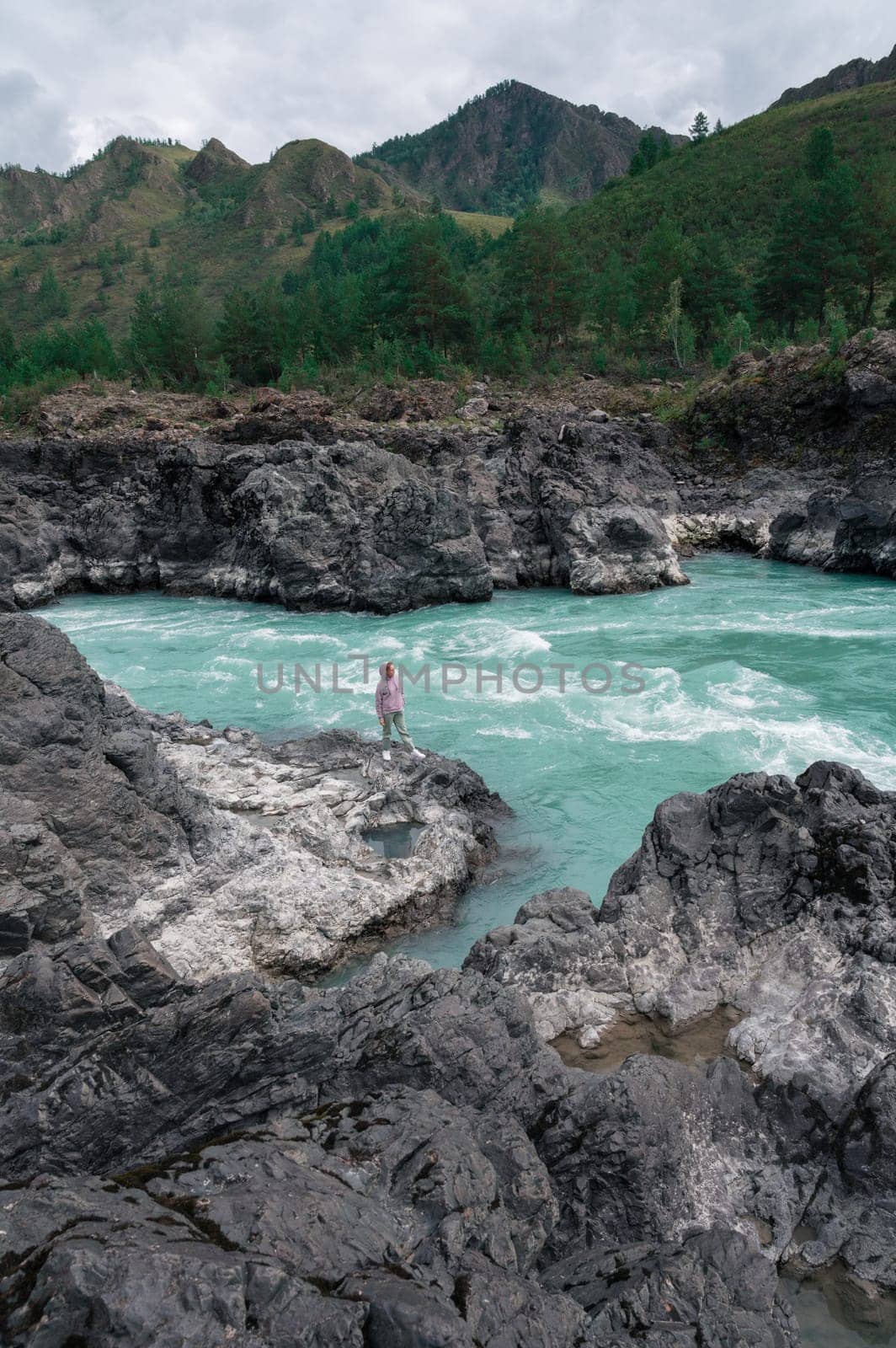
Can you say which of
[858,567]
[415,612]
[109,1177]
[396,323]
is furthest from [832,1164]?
[396,323]

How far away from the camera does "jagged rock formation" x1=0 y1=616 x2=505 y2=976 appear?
783 cm

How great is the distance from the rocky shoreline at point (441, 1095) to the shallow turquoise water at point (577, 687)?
7.78 ft

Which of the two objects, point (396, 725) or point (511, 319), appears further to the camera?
point (511, 319)

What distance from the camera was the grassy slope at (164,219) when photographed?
384 ft

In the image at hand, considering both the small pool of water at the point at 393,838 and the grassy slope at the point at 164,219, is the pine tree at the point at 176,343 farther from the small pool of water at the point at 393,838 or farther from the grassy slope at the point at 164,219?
the grassy slope at the point at 164,219

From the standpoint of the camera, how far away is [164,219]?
157 meters

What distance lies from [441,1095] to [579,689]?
1253cm

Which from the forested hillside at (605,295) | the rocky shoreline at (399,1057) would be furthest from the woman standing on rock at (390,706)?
the forested hillside at (605,295)

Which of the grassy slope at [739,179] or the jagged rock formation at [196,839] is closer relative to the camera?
the jagged rock formation at [196,839]

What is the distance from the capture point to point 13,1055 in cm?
477

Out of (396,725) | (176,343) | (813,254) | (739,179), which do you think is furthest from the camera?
(739,179)

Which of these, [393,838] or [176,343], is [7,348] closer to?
[176,343]

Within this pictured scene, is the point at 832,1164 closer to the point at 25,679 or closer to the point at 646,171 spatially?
the point at 25,679

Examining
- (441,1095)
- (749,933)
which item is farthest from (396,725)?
(441,1095)
